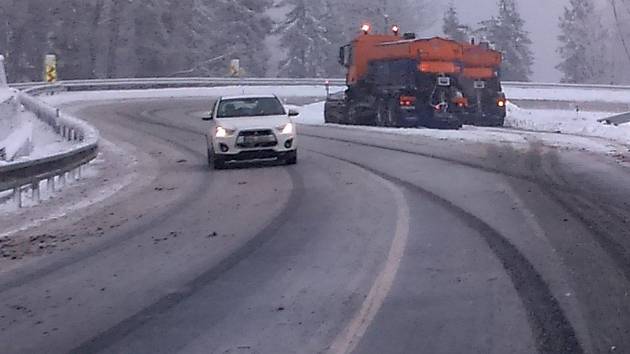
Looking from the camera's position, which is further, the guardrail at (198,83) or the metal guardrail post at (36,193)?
the guardrail at (198,83)

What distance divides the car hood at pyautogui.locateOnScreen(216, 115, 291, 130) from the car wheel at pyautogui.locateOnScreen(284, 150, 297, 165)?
637mm

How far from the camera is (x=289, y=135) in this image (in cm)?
2317

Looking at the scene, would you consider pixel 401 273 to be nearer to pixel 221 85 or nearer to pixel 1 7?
pixel 221 85

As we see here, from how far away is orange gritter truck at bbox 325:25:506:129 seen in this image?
3678 cm

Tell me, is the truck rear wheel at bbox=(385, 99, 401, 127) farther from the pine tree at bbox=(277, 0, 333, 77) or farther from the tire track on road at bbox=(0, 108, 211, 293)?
the pine tree at bbox=(277, 0, 333, 77)

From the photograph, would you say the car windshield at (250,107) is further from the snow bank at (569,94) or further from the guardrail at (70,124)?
the snow bank at (569,94)

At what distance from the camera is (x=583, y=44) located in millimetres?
97812

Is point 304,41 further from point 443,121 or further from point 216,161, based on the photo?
point 216,161

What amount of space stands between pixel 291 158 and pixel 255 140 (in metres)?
0.90

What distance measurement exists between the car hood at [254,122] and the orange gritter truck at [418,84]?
13192 mm

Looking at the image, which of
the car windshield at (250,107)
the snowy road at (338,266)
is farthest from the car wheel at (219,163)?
the snowy road at (338,266)

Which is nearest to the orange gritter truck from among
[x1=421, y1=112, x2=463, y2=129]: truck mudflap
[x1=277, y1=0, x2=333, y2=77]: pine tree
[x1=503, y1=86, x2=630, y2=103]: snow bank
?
[x1=421, y1=112, x2=463, y2=129]: truck mudflap

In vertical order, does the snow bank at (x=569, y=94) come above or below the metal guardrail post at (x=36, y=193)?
below

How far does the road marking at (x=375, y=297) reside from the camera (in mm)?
7921
